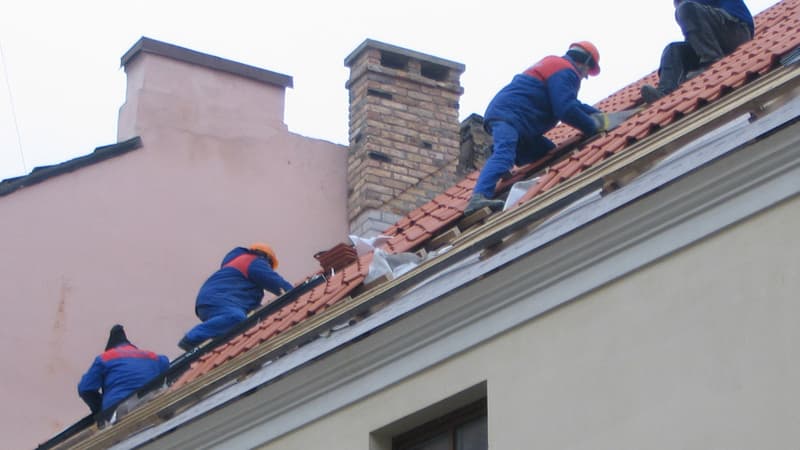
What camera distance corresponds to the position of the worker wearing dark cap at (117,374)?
14.0 meters

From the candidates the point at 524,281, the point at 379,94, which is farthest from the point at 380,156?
the point at 524,281

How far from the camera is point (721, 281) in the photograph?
8.34 meters

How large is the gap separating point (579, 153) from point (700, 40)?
2.03m

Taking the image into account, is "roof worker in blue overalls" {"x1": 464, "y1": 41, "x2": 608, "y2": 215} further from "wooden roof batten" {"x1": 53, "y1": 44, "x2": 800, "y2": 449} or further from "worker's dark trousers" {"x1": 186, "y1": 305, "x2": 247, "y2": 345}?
"worker's dark trousers" {"x1": 186, "y1": 305, "x2": 247, "y2": 345}

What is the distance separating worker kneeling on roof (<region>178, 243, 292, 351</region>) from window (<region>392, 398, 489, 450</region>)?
16.5 ft

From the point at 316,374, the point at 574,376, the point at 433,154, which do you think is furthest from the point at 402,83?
the point at 574,376

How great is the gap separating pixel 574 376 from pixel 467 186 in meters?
4.49

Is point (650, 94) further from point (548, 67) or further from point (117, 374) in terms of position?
point (117, 374)

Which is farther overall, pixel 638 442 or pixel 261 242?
pixel 261 242

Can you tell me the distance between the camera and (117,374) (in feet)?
46.5

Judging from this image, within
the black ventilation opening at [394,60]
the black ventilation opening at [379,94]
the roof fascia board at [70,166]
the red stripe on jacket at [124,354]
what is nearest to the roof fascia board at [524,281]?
the red stripe on jacket at [124,354]

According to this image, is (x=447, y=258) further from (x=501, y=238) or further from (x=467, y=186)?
(x=467, y=186)

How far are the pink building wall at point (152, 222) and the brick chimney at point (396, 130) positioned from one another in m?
0.42

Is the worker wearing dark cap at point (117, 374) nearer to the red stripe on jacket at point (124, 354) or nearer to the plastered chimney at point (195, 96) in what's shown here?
the red stripe on jacket at point (124, 354)
